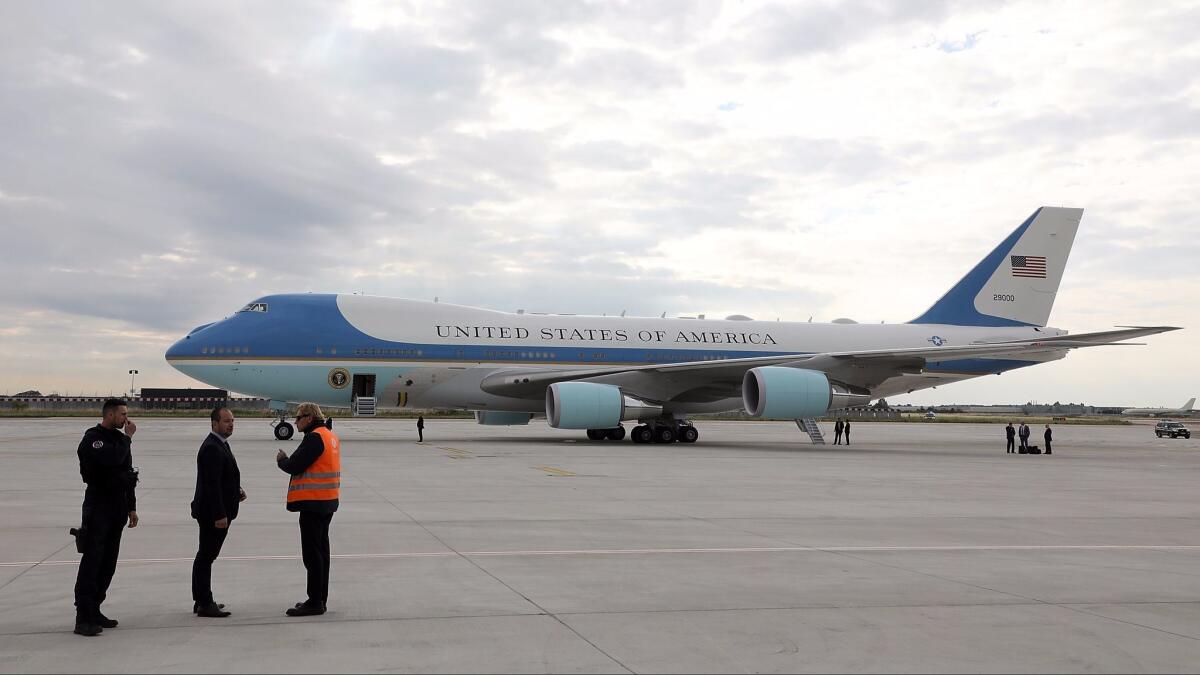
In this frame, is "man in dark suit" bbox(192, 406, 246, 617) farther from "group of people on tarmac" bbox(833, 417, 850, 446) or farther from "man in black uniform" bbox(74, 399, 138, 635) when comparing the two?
"group of people on tarmac" bbox(833, 417, 850, 446)

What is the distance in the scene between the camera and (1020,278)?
3456 cm

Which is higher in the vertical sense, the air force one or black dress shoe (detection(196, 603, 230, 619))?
the air force one

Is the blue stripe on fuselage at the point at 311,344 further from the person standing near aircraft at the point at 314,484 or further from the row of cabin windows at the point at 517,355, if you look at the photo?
the person standing near aircraft at the point at 314,484

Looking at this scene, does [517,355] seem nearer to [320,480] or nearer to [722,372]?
[722,372]

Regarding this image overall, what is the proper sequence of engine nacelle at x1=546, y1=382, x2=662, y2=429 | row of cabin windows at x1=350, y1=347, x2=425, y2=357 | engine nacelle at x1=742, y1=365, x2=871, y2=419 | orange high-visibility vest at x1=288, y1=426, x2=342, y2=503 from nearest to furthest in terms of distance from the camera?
orange high-visibility vest at x1=288, y1=426, x2=342, y2=503 < engine nacelle at x1=546, y1=382, x2=662, y2=429 < engine nacelle at x1=742, y1=365, x2=871, y2=419 < row of cabin windows at x1=350, y1=347, x2=425, y2=357

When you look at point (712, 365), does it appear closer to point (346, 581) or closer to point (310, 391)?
point (310, 391)

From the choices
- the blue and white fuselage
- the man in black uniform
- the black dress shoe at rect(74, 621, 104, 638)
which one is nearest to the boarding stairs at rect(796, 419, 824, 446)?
the blue and white fuselage

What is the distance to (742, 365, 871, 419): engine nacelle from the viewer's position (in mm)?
26438

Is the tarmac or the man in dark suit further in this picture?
the man in dark suit

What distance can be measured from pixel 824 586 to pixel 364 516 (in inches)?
234

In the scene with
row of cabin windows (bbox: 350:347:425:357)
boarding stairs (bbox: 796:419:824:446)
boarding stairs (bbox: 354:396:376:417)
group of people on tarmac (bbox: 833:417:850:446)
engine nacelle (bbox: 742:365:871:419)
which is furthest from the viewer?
group of people on tarmac (bbox: 833:417:850:446)

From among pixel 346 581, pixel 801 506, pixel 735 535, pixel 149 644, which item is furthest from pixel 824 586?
pixel 801 506

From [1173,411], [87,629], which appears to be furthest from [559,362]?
[1173,411]

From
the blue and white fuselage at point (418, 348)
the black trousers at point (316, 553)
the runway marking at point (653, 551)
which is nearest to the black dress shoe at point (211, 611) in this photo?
the black trousers at point (316, 553)
